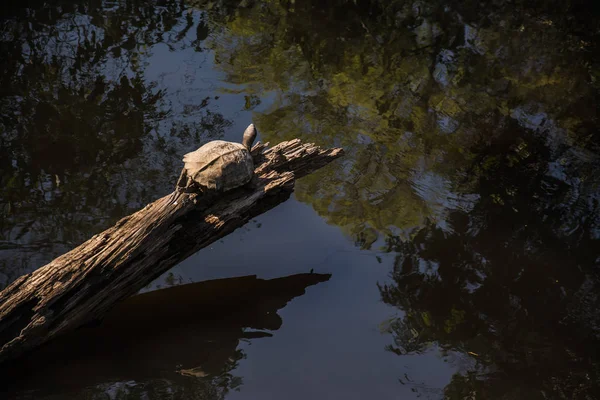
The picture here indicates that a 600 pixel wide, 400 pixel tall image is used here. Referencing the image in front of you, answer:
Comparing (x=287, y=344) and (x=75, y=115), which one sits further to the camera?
(x=75, y=115)

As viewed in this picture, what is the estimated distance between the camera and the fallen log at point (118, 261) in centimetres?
361

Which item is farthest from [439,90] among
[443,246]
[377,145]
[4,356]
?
[4,356]

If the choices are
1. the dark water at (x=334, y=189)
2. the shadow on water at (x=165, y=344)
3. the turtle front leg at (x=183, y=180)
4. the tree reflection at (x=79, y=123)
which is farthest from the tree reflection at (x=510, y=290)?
the tree reflection at (x=79, y=123)

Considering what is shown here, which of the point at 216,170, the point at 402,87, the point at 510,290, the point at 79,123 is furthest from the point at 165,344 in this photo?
the point at 402,87

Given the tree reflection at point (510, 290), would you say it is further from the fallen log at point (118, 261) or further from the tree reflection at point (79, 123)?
the tree reflection at point (79, 123)

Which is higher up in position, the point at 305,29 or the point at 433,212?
the point at 305,29

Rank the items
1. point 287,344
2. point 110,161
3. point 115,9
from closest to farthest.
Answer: point 287,344 < point 110,161 < point 115,9

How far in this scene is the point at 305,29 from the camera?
25.1 feet

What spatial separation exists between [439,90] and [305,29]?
179cm

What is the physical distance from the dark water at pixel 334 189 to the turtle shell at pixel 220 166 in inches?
32.8

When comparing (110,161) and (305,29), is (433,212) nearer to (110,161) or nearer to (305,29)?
(110,161)

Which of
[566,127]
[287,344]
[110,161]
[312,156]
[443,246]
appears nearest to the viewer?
[287,344]

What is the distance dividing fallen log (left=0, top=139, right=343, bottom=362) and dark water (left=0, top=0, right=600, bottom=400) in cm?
31

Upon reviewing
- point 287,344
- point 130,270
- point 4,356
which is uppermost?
point 130,270
